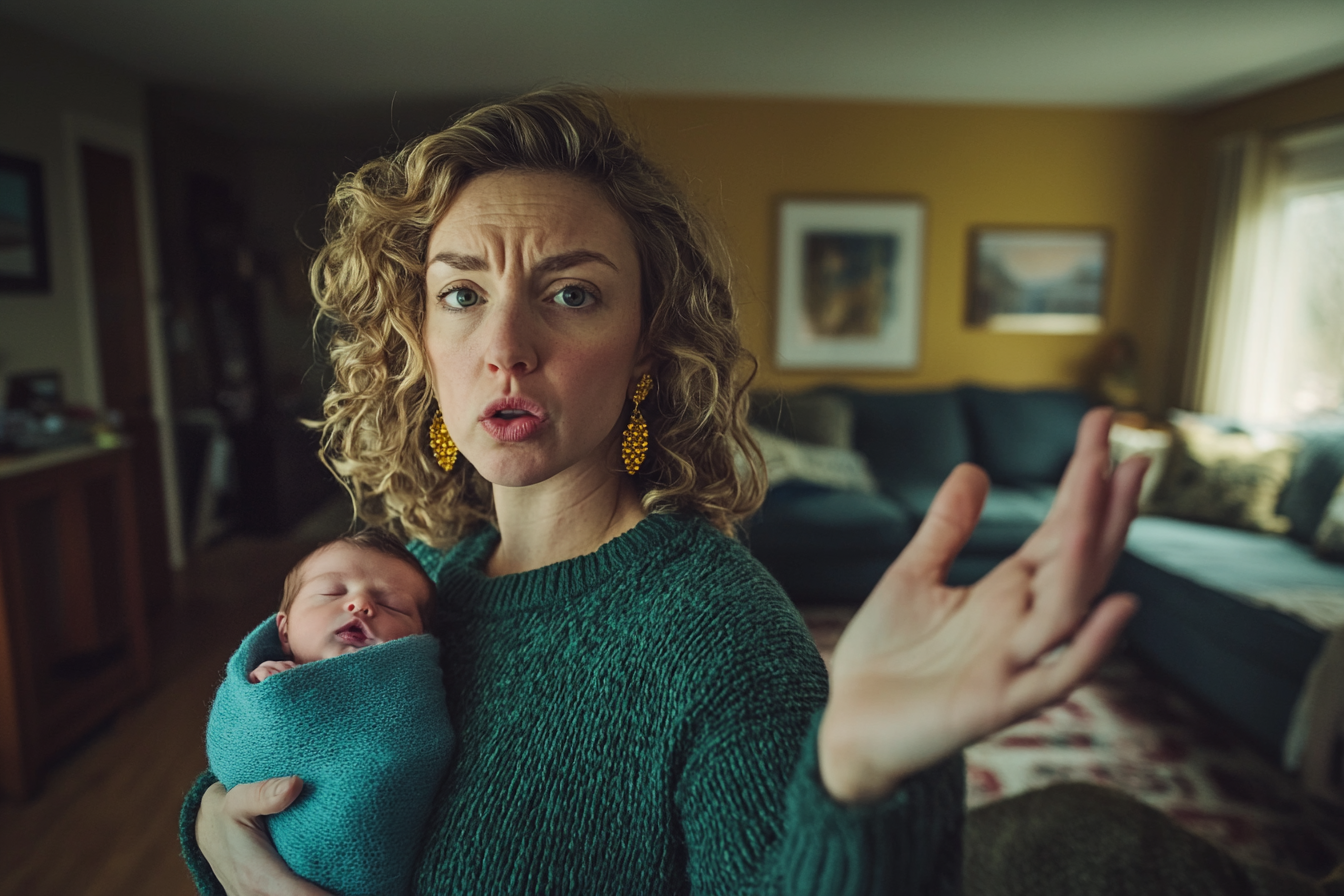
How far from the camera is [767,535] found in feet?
12.1

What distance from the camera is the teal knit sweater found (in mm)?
559

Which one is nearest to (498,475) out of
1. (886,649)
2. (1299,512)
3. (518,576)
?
(518,576)

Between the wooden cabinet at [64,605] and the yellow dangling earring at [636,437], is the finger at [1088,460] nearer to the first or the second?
the yellow dangling earring at [636,437]

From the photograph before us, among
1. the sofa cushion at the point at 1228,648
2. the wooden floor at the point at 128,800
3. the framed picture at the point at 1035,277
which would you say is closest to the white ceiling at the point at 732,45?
the framed picture at the point at 1035,277

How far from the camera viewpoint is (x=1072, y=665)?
17.9 inches

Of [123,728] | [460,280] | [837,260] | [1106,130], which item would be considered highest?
[1106,130]

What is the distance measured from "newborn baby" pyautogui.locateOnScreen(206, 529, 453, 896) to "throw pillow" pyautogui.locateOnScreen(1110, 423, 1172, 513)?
3.82 meters

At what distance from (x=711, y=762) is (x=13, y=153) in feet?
14.2

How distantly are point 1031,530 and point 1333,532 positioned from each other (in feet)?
3.59

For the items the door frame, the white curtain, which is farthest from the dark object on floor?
the white curtain

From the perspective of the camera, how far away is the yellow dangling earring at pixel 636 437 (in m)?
0.96

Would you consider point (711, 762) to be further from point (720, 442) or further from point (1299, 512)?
point (1299, 512)

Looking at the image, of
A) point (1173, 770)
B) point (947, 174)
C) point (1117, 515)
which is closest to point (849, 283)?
point (947, 174)

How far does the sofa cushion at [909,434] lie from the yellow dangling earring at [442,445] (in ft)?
12.1
